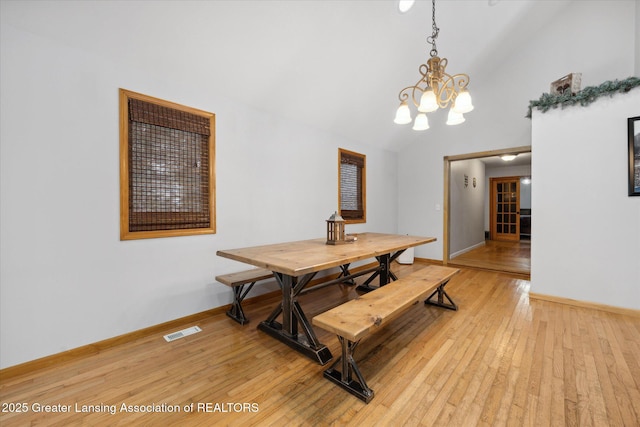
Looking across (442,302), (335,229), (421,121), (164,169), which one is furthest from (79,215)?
(442,302)

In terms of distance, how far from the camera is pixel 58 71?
192 cm

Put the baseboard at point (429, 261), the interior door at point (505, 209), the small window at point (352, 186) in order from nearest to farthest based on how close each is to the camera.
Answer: the small window at point (352, 186) → the baseboard at point (429, 261) → the interior door at point (505, 209)

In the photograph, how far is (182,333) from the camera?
94.0 inches

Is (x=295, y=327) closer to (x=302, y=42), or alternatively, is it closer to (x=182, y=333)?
(x=182, y=333)

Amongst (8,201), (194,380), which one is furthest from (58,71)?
(194,380)

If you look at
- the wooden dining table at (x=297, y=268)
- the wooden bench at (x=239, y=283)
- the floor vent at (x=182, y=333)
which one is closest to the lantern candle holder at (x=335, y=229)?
the wooden dining table at (x=297, y=268)

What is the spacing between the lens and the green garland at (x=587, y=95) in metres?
2.71

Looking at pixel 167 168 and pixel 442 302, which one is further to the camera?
pixel 442 302

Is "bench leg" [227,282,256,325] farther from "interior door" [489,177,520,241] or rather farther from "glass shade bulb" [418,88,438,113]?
"interior door" [489,177,520,241]

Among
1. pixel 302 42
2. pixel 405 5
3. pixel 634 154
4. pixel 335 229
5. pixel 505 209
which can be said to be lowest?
pixel 335 229

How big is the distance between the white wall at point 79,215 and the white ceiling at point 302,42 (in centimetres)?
15

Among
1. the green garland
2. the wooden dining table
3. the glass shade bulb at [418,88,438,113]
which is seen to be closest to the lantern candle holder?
the wooden dining table

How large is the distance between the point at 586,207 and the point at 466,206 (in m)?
3.38

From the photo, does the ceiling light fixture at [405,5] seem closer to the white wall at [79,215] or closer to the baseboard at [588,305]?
the white wall at [79,215]
